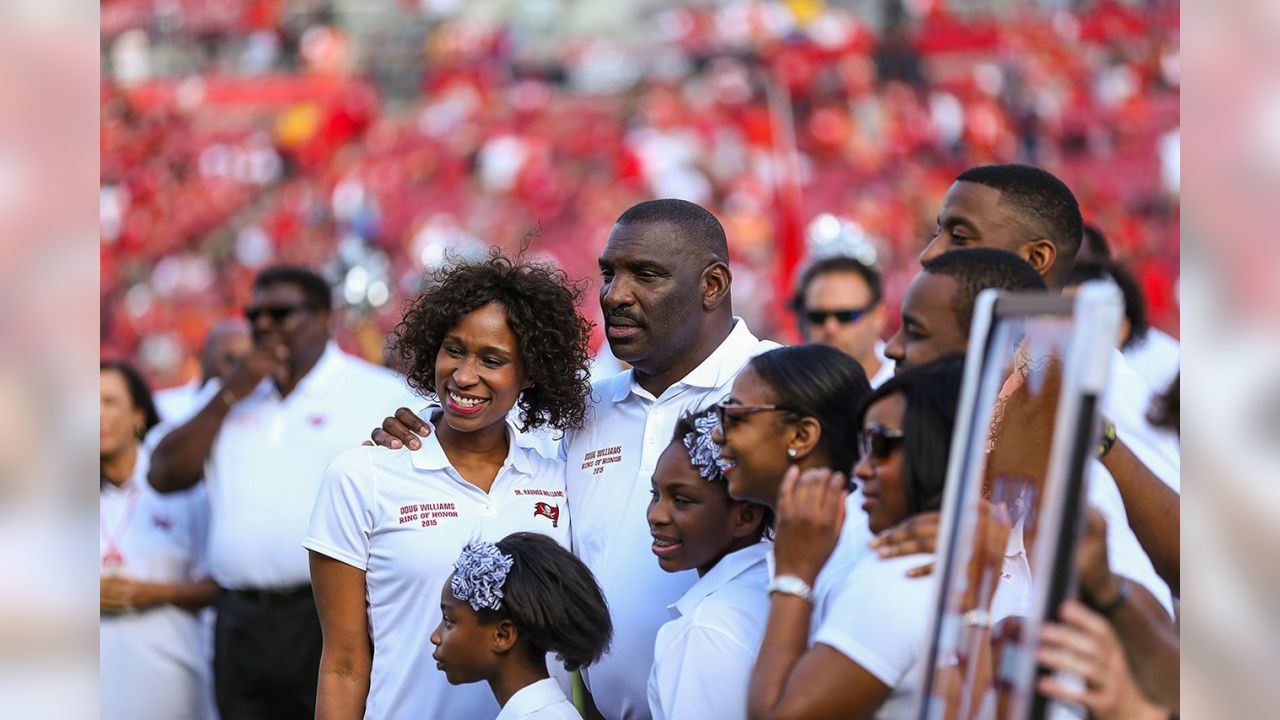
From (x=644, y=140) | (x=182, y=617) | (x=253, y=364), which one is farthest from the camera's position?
(x=644, y=140)

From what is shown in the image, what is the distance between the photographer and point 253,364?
580 centimetres

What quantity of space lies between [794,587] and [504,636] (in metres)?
0.90

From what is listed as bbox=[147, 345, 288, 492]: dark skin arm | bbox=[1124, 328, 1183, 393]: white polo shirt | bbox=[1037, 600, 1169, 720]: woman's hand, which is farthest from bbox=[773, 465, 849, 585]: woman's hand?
bbox=[147, 345, 288, 492]: dark skin arm

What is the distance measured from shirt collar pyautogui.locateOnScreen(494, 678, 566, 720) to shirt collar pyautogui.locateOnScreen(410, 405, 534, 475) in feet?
1.82

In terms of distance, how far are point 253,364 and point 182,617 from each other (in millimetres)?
941

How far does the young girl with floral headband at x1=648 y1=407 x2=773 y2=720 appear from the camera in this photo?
2779mm

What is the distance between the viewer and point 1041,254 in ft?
11.1

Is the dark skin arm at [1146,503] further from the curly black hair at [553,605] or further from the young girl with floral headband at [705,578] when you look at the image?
the curly black hair at [553,605]

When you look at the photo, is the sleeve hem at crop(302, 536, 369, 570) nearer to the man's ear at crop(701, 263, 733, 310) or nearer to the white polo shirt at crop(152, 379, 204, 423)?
the man's ear at crop(701, 263, 733, 310)

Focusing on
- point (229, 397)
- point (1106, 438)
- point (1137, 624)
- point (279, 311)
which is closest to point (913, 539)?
point (1137, 624)

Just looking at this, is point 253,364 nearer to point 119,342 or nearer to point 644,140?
point 119,342

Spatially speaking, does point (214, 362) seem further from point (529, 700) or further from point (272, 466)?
point (529, 700)
